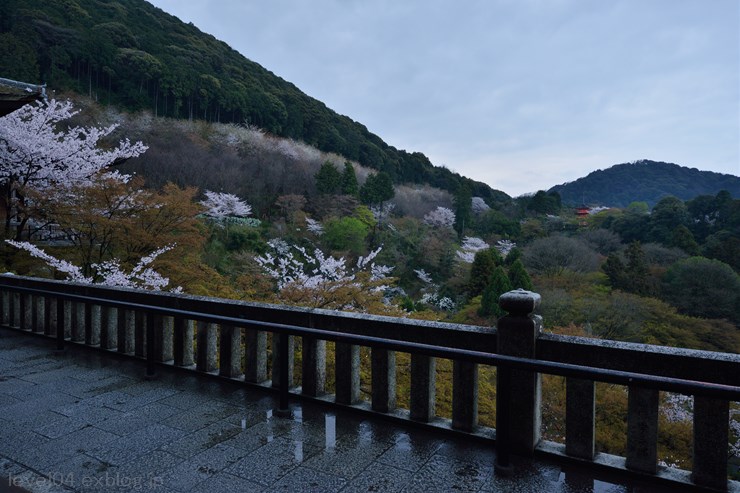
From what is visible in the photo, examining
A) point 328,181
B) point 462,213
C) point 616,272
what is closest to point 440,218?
point 462,213

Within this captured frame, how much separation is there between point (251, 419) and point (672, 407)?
1108 centimetres

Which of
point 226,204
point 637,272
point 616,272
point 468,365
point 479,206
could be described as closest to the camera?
point 468,365

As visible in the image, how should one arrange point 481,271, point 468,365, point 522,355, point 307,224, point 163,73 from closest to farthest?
point 522,355 → point 468,365 → point 481,271 → point 307,224 → point 163,73

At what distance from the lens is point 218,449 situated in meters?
2.93

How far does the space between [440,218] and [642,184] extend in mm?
63888

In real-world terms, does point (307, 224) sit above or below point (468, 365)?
above

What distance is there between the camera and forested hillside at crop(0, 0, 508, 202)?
111ft

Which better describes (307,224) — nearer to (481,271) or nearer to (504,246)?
(481,271)

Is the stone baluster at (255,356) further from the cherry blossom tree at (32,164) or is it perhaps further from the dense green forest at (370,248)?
the cherry blossom tree at (32,164)

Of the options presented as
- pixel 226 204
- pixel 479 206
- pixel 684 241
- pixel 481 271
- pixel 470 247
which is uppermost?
pixel 479 206

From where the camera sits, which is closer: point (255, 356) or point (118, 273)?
point (255, 356)

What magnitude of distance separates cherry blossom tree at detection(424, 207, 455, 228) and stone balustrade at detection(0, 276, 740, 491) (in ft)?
132

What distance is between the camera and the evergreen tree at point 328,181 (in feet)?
121

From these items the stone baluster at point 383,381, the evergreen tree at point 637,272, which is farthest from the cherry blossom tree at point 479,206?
the stone baluster at point 383,381
